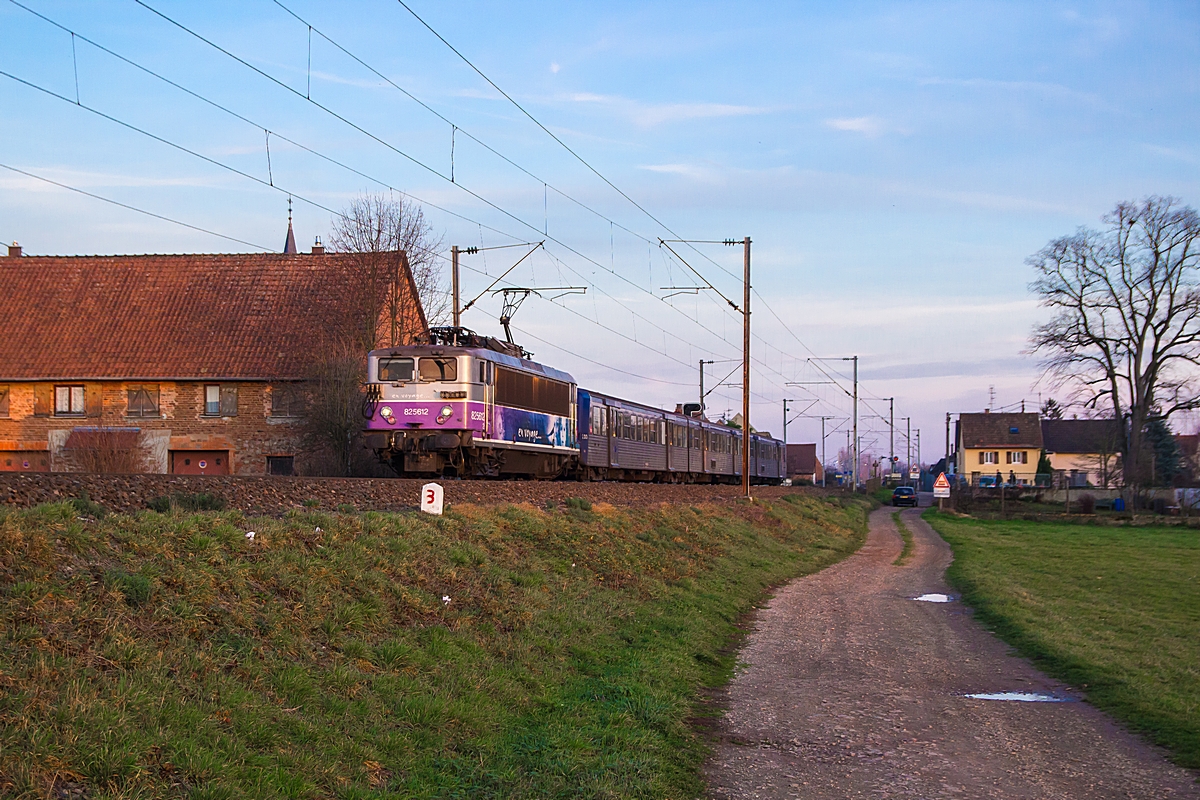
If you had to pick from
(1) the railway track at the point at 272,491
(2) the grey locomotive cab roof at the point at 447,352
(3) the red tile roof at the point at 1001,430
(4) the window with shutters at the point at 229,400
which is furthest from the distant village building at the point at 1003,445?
(1) the railway track at the point at 272,491

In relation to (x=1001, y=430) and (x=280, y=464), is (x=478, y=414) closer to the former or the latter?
(x=280, y=464)

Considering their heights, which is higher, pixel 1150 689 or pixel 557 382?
pixel 557 382

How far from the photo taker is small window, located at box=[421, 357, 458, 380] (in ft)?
75.0

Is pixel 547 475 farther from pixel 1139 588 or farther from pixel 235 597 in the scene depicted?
pixel 235 597

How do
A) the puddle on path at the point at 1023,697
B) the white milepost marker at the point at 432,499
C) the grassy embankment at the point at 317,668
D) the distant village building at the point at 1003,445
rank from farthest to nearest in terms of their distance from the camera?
the distant village building at the point at 1003,445
the white milepost marker at the point at 432,499
the puddle on path at the point at 1023,697
the grassy embankment at the point at 317,668

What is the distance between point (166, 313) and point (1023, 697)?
36.2 metres

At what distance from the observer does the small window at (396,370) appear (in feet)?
76.4

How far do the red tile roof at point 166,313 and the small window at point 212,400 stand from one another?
2.24ft

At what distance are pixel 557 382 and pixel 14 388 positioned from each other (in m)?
21.7

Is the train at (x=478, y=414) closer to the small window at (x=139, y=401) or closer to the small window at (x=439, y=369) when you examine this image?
the small window at (x=439, y=369)

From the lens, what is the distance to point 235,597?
7961mm

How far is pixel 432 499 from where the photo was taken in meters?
14.1

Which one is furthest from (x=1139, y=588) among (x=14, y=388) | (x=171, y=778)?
(x=14, y=388)

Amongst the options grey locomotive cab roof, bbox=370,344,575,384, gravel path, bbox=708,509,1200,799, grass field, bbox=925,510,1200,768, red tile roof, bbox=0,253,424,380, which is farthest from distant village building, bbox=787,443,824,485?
gravel path, bbox=708,509,1200,799
